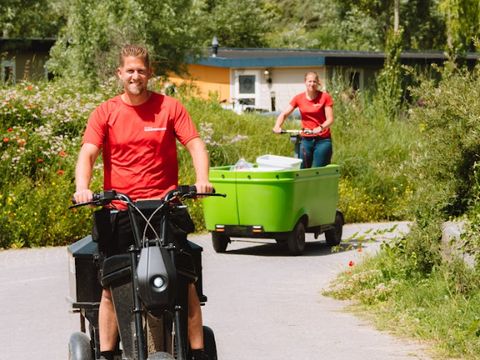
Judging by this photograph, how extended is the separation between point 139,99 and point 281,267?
6269mm

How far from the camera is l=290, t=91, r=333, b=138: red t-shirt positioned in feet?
48.3

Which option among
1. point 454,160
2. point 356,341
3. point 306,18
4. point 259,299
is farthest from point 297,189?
point 306,18

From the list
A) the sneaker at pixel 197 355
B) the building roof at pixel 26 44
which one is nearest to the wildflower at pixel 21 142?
the sneaker at pixel 197 355

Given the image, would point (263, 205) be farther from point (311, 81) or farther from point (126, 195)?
point (126, 195)

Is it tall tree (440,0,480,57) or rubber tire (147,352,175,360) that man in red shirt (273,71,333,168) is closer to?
rubber tire (147,352,175,360)

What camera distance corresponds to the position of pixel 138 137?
641 centimetres

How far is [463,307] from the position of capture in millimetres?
8367

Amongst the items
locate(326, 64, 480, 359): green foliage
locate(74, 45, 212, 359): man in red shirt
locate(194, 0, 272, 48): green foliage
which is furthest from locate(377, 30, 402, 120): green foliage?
locate(74, 45, 212, 359): man in red shirt

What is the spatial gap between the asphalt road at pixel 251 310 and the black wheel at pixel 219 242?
0.41ft

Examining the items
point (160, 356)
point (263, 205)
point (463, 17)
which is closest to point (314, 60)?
point (463, 17)

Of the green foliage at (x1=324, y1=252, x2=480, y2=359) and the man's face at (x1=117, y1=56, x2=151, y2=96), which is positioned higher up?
the man's face at (x1=117, y1=56, x2=151, y2=96)

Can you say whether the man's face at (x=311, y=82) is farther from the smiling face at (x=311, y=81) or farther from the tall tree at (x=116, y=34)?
the tall tree at (x=116, y=34)

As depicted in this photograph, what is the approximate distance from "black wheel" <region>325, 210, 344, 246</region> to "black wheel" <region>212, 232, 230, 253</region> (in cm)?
133

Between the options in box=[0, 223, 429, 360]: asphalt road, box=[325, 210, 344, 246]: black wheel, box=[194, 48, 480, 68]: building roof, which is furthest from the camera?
box=[194, 48, 480, 68]: building roof
